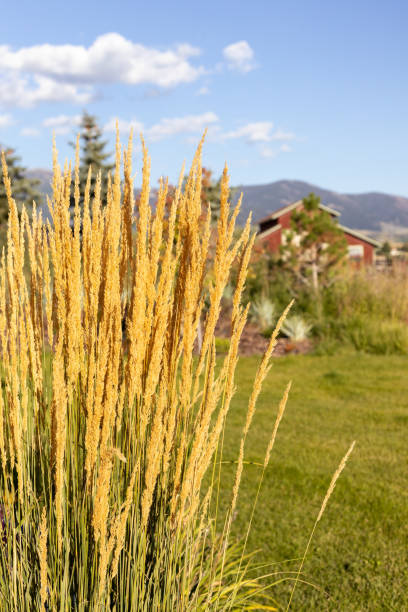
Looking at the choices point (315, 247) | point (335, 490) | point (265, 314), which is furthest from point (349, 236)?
point (335, 490)

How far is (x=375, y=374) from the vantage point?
857 centimetres

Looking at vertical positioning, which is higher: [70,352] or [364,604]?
[70,352]

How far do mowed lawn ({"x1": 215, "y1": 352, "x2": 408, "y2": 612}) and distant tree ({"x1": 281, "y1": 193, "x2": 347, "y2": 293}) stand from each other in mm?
6725

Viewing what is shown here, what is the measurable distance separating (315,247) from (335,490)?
11.3 metres

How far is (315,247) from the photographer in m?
15.2

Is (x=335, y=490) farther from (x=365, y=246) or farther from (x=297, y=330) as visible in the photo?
(x=365, y=246)

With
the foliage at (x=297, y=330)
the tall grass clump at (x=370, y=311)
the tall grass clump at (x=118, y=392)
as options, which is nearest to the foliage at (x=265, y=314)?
the foliage at (x=297, y=330)

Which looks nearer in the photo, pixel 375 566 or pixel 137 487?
pixel 137 487

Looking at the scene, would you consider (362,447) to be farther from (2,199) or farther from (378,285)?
(2,199)

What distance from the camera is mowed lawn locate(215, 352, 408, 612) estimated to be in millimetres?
3266

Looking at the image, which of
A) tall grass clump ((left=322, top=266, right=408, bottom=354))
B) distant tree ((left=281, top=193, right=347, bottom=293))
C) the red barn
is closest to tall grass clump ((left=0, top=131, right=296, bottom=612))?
tall grass clump ((left=322, top=266, right=408, bottom=354))

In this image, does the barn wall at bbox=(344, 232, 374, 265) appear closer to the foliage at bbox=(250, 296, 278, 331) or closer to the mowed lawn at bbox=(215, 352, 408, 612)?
the foliage at bbox=(250, 296, 278, 331)

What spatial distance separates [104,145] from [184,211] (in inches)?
1853

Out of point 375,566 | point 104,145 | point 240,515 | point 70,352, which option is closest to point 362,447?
point 240,515
